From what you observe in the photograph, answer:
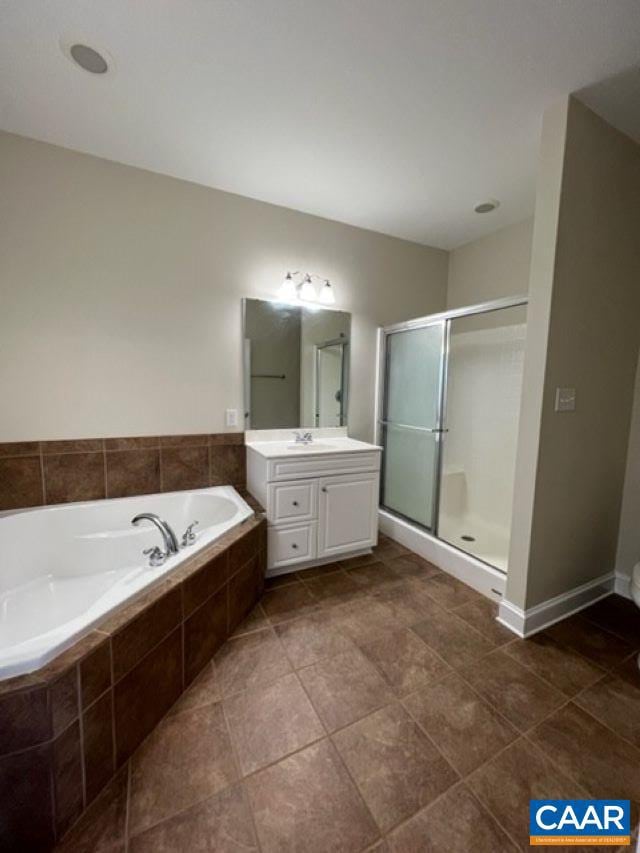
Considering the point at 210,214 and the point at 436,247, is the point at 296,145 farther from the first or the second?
the point at 436,247

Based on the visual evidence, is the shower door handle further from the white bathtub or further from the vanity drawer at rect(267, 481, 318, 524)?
the white bathtub

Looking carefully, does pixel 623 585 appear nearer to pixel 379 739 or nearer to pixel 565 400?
pixel 565 400

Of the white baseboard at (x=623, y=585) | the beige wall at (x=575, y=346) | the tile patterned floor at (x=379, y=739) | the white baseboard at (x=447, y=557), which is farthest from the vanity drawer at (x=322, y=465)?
the white baseboard at (x=623, y=585)

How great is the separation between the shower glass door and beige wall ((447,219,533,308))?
68 cm

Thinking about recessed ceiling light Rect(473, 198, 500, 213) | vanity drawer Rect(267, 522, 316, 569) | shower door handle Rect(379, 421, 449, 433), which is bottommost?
vanity drawer Rect(267, 522, 316, 569)

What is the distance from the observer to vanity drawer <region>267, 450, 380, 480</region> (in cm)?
209

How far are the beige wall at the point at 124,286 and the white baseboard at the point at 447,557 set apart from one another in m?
1.56

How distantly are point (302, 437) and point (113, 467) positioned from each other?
122 centimetres

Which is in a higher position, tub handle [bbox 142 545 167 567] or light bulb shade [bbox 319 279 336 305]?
light bulb shade [bbox 319 279 336 305]

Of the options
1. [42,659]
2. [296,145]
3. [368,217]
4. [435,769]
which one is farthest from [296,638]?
[368,217]

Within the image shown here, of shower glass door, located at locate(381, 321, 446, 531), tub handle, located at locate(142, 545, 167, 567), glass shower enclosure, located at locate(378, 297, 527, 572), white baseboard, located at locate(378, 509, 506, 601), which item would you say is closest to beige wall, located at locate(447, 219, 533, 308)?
glass shower enclosure, located at locate(378, 297, 527, 572)

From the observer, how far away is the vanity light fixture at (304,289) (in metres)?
2.44

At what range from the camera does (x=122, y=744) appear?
3.56ft

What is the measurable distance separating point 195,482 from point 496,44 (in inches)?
98.2
